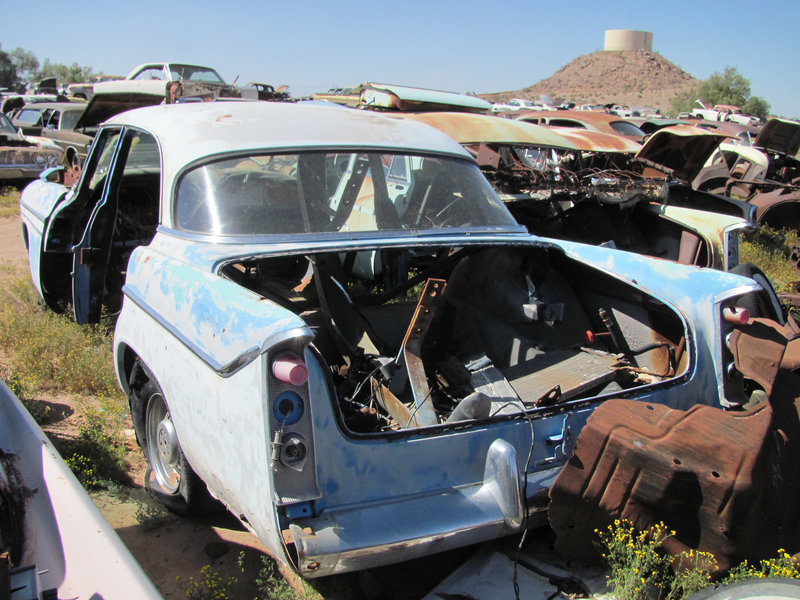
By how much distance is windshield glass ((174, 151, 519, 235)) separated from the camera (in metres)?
3.07

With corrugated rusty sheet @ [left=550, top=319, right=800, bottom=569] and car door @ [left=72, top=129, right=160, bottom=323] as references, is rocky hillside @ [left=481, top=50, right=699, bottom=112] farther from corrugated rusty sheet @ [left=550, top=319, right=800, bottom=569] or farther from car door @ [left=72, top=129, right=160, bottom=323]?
corrugated rusty sheet @ [left=550, top=319, right=800, bottom=569]

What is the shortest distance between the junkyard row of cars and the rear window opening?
0.01 metres

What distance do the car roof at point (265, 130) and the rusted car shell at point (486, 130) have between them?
1898 millimetres

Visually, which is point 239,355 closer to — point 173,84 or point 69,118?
point 173,84

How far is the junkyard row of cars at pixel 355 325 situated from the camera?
2012 mm

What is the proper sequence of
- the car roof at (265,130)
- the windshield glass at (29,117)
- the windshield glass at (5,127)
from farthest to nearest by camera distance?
1. the windshield glass at (29,117)
2. the windshield glass at (5,127)
3. the car roof at (265,130)

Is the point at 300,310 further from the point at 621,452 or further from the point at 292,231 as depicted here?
the point at 621,452

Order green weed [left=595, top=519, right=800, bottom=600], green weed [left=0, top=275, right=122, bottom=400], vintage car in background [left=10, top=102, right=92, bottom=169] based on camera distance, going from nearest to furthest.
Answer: green weed [left=595, top=519, right=800, bottom=600]
green weed [left=0, top=275, right=122, bottom=400]
vintage car in background [left=10, top=102, right=92, bottom=169]

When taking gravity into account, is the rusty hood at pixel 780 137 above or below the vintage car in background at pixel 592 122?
below

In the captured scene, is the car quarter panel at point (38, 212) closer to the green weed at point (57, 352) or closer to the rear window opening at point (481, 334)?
the green weed at point (57, 352)

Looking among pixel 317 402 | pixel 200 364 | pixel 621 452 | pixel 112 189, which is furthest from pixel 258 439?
pixel 112 189

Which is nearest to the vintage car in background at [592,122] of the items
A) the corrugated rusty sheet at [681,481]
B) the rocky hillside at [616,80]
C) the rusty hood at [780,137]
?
the rusty hood at [780,137]

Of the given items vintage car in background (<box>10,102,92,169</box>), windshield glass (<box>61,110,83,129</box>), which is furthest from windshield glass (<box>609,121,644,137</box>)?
windshield glass (<box>61,110,83,129</box>)

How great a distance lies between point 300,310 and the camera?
3242 millimetres
